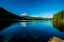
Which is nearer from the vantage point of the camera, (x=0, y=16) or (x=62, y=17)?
(x=62, y=17)

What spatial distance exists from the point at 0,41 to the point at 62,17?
449ft

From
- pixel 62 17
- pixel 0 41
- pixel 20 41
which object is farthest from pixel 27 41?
pixel 62 17

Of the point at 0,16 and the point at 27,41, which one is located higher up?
the point at 0,16

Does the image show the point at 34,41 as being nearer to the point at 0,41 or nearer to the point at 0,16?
the point at 0,41

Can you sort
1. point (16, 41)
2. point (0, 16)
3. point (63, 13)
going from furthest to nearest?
point (0, 16) → point (63, 13) → point (16, 41)

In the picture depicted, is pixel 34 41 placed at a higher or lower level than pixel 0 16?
lower

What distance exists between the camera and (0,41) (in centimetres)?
2191

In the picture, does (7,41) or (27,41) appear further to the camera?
(27,41)

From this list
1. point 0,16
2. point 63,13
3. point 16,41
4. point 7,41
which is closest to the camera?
point 7,41

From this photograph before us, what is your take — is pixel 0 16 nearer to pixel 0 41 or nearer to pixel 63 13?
pixel 63 13

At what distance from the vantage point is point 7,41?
69.9 feet

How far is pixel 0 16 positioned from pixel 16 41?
147812 mm

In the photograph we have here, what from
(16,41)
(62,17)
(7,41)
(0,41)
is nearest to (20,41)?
(16,41)

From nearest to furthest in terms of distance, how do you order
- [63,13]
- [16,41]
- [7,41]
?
[7,41] < [16,41] < [63,13]
